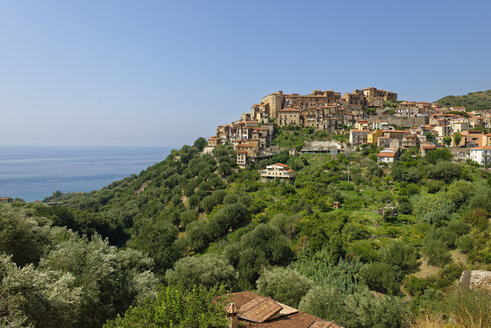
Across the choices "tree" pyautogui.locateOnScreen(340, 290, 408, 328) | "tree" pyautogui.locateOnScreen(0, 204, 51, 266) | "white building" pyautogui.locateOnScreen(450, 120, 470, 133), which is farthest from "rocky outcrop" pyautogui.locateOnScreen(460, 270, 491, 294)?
"white building" pyautogui.locateOnScreen(450, 120, 470, 133)

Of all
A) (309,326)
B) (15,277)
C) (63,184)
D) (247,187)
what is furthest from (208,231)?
(63,184)

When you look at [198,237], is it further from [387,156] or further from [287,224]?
[387,156]

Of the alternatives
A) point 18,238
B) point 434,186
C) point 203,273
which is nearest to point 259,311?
point 203,273

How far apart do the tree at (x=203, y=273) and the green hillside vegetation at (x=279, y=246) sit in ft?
0.29

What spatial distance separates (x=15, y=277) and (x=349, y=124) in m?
65.9

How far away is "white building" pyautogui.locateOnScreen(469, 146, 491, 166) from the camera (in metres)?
37.6

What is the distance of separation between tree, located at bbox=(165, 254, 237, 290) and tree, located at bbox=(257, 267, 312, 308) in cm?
243

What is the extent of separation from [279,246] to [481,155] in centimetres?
3399

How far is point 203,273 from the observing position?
17.7m

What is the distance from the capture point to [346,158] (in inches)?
1810

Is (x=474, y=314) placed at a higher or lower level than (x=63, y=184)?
higher

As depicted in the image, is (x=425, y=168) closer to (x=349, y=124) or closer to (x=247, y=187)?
(x=247, y=187)

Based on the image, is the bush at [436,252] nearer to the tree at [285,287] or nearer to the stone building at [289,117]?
the tree at [285,287]

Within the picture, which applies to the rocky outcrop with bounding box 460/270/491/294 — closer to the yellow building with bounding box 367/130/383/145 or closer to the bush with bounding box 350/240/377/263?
the bush with bounding box 350/240/377/263
